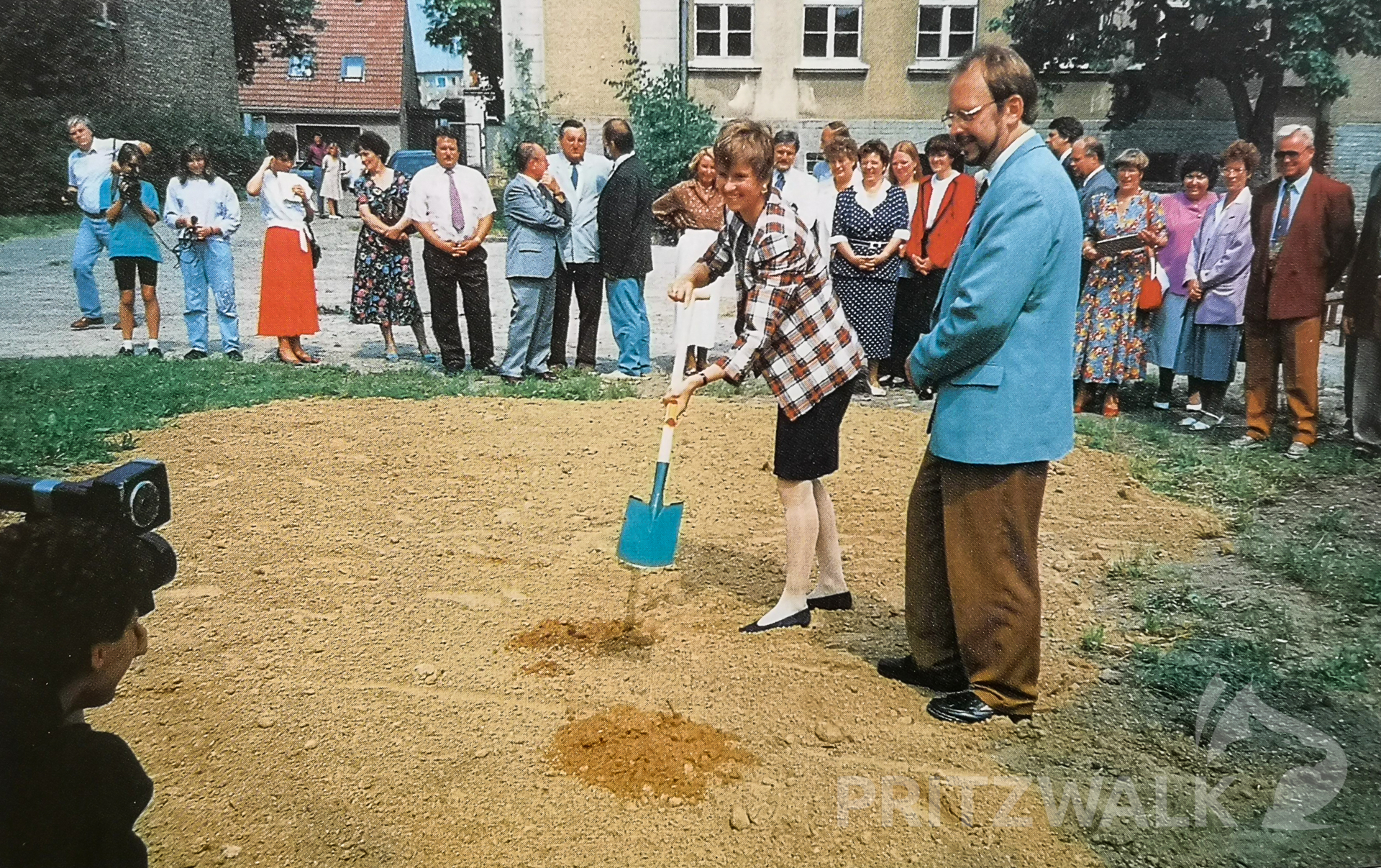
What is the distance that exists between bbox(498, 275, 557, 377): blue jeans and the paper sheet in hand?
3.50 metres

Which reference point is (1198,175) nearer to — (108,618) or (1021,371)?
(1021,371)

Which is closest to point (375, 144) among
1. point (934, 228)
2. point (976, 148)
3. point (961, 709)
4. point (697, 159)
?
point (697, 159)

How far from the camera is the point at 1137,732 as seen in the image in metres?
2.80

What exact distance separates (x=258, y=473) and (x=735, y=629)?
206 centimetres

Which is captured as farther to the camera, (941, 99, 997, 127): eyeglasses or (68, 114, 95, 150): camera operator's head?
(941, 99, 997, 127): eyeglasses

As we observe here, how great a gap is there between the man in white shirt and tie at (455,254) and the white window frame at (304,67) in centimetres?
373

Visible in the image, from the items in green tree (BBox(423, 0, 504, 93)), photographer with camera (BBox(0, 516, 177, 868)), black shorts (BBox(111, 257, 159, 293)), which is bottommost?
photographer with camera (BBox(0, 516, 177, 868))

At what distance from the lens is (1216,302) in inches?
236

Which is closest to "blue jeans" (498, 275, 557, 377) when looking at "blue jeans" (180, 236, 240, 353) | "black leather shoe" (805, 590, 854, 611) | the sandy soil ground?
the sandy soil ground

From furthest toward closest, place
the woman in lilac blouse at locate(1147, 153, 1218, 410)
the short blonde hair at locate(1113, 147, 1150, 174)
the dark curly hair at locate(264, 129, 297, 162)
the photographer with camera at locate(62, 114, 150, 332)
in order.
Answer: the woman in lilac blouse at locate(1147, 153, 1218, 410)
the short blonde hair at locate(1113, 147, 1150, 174)
the dark curly hair at locate(264, 129, 297, 162)
the photographer with camera at locate(62, 114, 150, 332)

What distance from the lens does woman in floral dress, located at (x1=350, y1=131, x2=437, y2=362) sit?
6.56 meters

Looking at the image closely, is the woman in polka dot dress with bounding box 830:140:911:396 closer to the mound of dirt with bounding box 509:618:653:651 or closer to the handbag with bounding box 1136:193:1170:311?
the handbag with bounding box 1136:193:1170:311

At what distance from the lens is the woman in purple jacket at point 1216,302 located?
226 inches

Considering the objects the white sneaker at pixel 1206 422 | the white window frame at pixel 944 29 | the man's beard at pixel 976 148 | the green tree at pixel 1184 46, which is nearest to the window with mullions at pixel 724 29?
the white window frame at pixel 944 29
